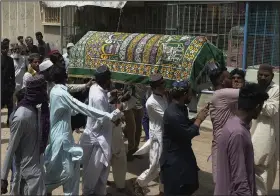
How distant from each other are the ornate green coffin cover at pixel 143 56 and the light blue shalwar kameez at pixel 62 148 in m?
1.54

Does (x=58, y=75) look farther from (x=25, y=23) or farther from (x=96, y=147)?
(x=25, y=23)

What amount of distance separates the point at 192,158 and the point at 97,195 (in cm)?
140

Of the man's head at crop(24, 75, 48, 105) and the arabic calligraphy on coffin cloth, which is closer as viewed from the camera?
the man's head at crop(24, 75, 48, 105)

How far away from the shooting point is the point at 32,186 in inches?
151

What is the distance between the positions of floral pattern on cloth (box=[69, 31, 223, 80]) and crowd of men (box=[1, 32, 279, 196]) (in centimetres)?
39

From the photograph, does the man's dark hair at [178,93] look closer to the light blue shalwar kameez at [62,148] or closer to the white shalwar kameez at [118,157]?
the light blue shalwar kameez at [62,148]

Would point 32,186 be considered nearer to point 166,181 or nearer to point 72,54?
point 166,181

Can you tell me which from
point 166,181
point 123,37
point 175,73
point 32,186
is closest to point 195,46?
point 175,73

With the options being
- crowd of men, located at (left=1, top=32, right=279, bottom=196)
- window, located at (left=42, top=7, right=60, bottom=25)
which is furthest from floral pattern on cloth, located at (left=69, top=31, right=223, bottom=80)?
window, located at (left=42, top=7, right=60, bottom=25)

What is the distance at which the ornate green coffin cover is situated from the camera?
5496mm

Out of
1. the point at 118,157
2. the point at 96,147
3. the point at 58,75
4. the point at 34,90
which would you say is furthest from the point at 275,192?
the point at 34,90

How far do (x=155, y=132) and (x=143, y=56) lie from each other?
132 centimetres

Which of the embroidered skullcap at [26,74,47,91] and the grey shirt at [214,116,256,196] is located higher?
the embroidered skullcap at [26,74,47,91]

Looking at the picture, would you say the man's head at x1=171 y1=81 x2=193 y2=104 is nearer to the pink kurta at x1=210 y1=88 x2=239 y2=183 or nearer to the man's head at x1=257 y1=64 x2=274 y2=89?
the pink kurta at x1=210 y1=88 x2=239 y2=183
